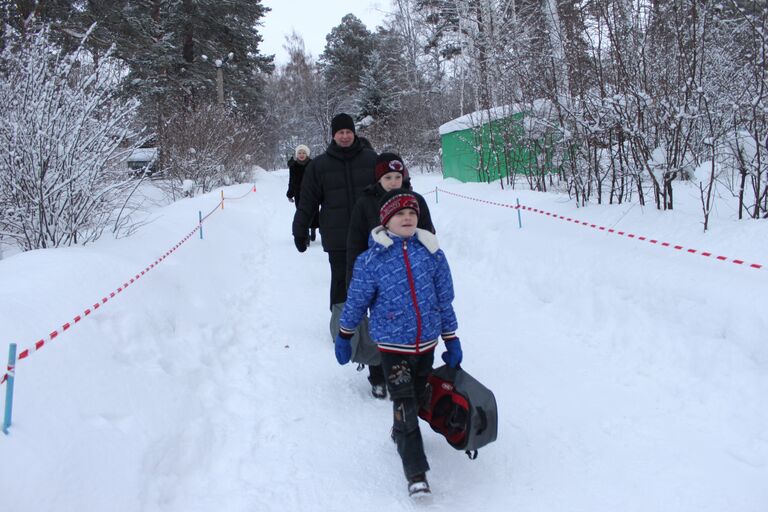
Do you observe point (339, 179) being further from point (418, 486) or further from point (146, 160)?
point (146, 160)

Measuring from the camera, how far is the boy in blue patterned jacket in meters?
2.73

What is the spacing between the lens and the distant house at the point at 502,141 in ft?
31.5

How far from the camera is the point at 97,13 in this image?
534 inches

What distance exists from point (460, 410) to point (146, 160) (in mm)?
18495

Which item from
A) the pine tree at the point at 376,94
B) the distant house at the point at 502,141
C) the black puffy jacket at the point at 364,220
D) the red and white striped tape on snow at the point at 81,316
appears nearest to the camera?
the red and white striped tape on snow at the point at 81,316

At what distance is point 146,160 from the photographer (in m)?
Result: 18.5

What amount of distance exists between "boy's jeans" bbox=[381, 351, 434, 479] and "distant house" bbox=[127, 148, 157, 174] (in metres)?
3.81

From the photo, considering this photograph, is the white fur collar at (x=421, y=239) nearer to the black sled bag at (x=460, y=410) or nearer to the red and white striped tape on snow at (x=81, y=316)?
the black sled bag at (x=460, y=410)

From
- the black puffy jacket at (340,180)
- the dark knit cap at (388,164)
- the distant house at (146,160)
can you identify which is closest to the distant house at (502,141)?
the black puffy jacket at (340,180)

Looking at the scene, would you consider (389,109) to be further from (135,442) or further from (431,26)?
(135,442)

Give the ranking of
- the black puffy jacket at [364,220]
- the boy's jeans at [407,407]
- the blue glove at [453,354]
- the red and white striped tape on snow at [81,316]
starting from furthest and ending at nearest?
the black puffy jacket at [364,220], the blue glove at [453,354], the boy's jeans at [407,407], the red and white striped tape on snow at [81,316]

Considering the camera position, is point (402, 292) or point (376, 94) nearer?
point (402, 292)

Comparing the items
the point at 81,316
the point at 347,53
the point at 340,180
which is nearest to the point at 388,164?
the point at 340,180

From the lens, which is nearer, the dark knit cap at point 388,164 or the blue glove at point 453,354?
the blue glove at point 453,354
